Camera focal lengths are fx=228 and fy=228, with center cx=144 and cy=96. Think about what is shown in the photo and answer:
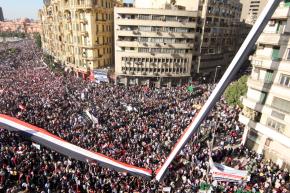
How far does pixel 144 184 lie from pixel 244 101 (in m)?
14.5

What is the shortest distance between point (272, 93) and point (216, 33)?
3920cm

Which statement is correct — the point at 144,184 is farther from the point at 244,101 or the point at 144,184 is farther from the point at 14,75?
the point at 14,75

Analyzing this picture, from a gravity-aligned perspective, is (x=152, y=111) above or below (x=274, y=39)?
below

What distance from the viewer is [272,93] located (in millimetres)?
22219

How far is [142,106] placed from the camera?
36.9 meters

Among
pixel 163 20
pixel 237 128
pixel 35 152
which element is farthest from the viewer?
pixel 163 20

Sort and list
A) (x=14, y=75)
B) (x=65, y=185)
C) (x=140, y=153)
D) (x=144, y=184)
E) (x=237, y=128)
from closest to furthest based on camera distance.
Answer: (x=65, y=185)
(x=144, y=184)
(x=140, y=153)
(x=237, y=128)
(x=14, y=75)

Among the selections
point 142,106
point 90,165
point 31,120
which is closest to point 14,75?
point 31,120

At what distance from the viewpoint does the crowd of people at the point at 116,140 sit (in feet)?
63.4

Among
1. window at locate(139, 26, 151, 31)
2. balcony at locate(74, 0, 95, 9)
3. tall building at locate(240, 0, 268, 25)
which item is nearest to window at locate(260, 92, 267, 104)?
window at locate(139, 26, 151, 31)

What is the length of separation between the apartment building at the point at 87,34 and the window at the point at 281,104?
132ft

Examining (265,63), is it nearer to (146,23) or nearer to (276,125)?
(276,125)

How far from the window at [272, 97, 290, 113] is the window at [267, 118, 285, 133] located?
1.45 metres

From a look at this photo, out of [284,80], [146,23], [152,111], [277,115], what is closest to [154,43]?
[146,23]
